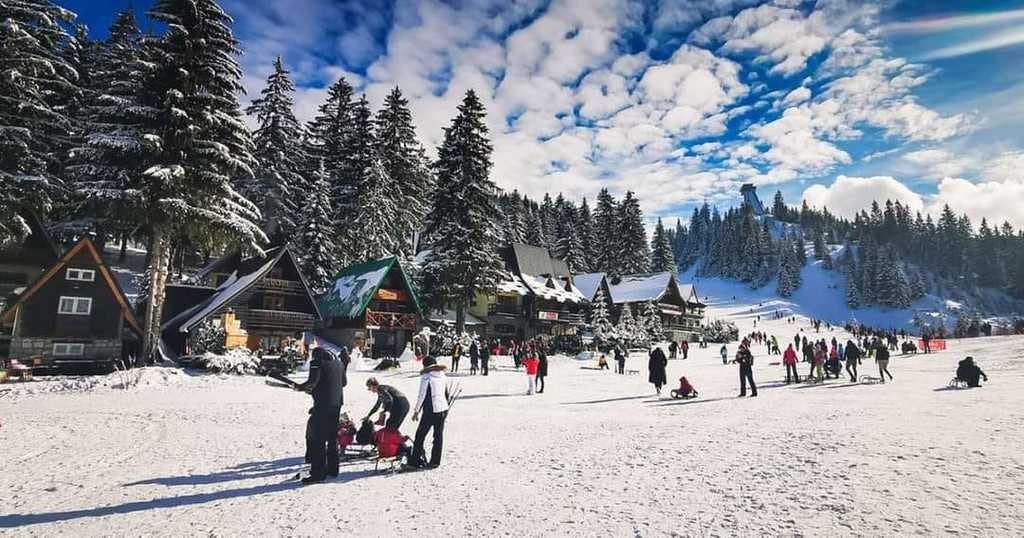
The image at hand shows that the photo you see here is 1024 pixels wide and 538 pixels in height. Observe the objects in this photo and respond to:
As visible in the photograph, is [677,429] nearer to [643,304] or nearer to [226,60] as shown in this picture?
[226,60]

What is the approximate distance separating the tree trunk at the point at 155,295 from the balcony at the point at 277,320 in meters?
6.65

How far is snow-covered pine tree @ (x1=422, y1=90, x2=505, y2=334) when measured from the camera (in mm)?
34500

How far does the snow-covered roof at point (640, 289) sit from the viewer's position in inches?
2265

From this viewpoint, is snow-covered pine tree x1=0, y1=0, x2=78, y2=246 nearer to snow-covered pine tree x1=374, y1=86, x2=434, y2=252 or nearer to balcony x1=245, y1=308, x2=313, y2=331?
balcony x1=245, y1=308, x2=313, y2=331

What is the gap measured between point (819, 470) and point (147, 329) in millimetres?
24549

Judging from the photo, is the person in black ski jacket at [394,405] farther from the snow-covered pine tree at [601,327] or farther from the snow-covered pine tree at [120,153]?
the snow-covered pine tree at [601,327]

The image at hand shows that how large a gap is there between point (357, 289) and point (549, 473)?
28.3m

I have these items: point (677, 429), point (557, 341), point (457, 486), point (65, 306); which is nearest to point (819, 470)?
point (677, 429)

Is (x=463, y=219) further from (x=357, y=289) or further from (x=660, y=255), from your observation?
(x=660, y=255)

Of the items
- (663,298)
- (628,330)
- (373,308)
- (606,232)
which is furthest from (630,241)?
(373,308)

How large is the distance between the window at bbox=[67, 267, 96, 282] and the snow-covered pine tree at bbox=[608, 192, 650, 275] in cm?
5576

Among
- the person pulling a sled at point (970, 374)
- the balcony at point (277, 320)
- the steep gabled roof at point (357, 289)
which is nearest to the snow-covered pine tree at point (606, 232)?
the steep gabled roof at point (357, 289)

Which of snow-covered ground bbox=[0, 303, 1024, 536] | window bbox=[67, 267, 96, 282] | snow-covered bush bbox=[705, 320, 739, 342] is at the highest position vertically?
window bbox=[67, 267, 96, 282]

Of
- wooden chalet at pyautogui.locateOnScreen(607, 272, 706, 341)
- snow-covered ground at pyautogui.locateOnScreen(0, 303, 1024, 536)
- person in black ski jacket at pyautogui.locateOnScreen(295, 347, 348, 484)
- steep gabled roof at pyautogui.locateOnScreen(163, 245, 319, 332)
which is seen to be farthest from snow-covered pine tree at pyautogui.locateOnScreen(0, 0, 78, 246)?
wooden chalet at pyautogui.locateOnScreen(607, 272, 706, 341)
